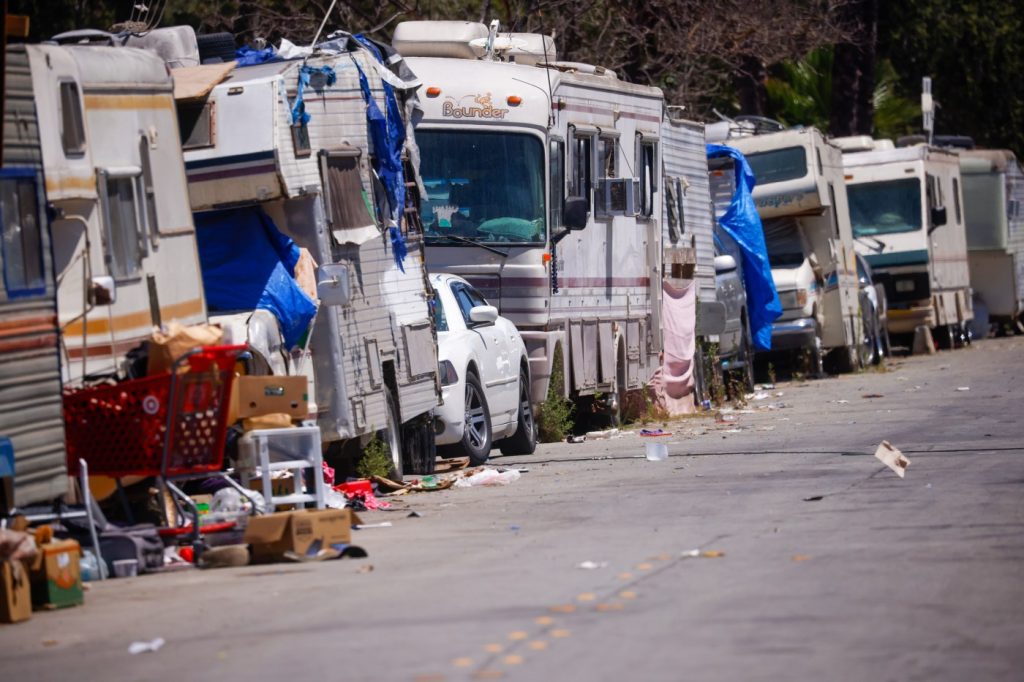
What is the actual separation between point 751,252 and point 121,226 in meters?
16.0

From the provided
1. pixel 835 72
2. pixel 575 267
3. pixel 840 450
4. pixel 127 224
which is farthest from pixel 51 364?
pixel 835 72

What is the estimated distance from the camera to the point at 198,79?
12.8m

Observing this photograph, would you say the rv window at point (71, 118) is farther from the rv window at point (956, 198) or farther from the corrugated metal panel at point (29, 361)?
the rv window at point (956, 198)

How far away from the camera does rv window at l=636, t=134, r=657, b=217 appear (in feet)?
70.4

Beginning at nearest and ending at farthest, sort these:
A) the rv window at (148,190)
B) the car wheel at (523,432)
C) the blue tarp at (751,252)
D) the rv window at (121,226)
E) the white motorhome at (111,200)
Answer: the white motorhome at (111,200) → the rv window at (121,226) → the rv window at (148,190) → the car wheel at (523,432) → the blue tarp at (751,252)

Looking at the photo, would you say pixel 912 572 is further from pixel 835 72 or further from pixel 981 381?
pixel 835 72

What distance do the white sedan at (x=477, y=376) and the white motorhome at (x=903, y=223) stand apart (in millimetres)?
16368

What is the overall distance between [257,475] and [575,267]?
8066 mm

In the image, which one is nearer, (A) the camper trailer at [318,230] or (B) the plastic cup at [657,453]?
(A) the camper trailer at [318,230]

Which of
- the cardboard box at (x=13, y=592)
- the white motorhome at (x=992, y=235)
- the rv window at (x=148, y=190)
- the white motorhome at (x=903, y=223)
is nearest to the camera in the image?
the cardboard box at (x=13, y=592)

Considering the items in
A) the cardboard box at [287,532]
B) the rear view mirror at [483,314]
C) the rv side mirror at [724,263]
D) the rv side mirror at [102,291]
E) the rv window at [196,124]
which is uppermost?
the rv window at [196,124]

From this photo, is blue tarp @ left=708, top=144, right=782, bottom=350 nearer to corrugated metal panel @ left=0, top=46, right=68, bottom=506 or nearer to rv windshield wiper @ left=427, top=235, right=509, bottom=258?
rv windshield wiper @ left=427, top=235, right=509, bottom=258

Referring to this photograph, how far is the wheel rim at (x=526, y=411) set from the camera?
17516 millimetres

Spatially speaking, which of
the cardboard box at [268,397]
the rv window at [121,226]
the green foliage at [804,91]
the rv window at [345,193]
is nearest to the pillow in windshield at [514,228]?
the rv window at [345,193]
